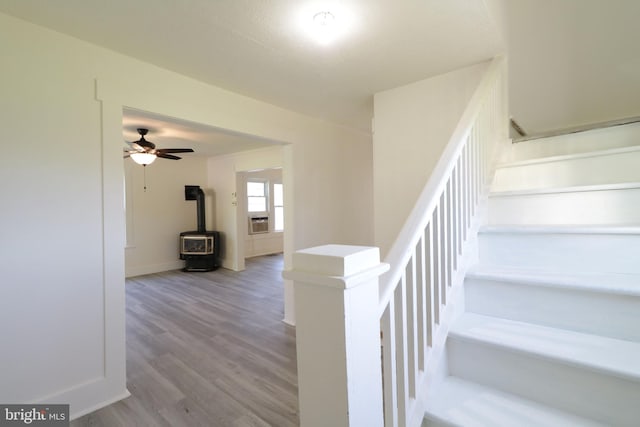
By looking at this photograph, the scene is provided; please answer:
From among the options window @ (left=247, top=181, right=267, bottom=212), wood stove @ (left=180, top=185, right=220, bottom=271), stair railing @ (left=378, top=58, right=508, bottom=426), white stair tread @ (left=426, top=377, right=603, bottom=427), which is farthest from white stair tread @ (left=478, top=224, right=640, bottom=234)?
window @ (left=247, top=181, right=267, bottom=212)

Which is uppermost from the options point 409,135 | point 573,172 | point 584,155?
point 409,135

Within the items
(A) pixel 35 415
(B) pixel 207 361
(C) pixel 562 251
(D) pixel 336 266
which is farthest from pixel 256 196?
(D) pixel 336 266

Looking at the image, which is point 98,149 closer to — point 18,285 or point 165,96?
point 165,96

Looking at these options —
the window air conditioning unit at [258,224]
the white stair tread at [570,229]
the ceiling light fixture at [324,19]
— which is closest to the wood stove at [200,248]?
the window air conditioning unit at [258,224]

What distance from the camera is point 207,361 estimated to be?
2553mm

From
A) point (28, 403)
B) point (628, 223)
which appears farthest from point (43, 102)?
point (628, 223)

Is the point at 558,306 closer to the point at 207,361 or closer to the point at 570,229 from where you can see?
the point at 570,229

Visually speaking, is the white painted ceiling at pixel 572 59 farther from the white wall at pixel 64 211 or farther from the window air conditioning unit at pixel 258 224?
the window air conditioning unit at pixel 258 224

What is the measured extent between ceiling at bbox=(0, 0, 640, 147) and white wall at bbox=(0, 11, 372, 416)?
170 millimetres

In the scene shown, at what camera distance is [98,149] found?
1943 mm

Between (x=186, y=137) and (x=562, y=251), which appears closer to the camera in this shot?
(x=562, y=251)

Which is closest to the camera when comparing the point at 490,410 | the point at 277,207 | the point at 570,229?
the point at 490,410

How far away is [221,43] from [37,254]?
1.72 meters

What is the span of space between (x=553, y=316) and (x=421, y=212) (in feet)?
2.61
